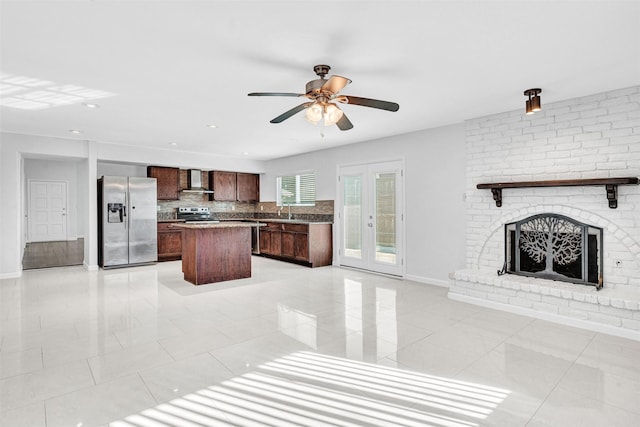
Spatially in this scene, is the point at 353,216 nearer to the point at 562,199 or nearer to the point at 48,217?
the point at 562,199

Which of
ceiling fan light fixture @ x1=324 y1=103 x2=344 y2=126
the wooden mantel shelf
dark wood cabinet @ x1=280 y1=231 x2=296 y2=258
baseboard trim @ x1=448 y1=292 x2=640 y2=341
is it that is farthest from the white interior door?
the wooden mantel shelf

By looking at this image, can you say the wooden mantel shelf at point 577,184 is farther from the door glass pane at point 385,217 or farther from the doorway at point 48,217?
the doorway at point 48,217

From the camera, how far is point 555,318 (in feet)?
12.0

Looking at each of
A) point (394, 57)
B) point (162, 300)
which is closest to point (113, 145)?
point (162, 300)

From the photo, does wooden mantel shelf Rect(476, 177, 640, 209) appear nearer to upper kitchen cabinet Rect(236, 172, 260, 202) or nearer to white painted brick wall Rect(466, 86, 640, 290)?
white painted brick wall Rect(466, 86, 640, 290)

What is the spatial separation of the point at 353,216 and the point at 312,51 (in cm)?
432

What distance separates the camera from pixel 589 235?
150 inches

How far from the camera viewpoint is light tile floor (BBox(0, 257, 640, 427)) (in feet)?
6.72

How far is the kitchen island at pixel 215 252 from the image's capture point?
5309 mm

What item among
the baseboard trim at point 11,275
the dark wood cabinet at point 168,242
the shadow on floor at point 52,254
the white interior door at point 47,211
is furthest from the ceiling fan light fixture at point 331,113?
the white interior door at point 47,211

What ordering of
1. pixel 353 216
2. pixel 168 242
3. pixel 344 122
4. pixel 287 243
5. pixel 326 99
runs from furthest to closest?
pixel 168 242 → pixel 287 243 → pixel 353 216 → pixel 344 122 → pixel 326 99

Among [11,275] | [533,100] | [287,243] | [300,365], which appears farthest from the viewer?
[287,243]

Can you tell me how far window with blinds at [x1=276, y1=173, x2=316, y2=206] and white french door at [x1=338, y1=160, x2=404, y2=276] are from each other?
0.98 meters

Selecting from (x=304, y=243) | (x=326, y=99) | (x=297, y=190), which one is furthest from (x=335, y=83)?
(x=297, y=190)
